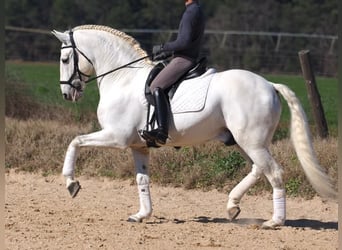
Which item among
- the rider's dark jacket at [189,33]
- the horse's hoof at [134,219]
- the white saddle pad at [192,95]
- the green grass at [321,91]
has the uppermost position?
the rider's dark jacket at [189,33]

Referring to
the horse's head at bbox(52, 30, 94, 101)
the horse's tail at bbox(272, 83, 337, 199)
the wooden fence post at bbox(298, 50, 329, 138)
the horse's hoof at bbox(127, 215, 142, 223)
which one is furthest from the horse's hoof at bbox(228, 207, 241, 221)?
the wooden fence post at bbox(298, 50, 329, 138)

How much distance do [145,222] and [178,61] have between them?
5.87ft

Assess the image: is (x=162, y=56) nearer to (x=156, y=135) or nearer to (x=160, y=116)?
(x=160, y=116)

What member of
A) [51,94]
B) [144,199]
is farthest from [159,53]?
[51,94]

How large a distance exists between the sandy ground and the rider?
104cm

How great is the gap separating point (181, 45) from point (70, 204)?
9.34ft

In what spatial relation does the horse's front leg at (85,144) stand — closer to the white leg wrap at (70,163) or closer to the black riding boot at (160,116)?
the white leg wrap at (70,163)

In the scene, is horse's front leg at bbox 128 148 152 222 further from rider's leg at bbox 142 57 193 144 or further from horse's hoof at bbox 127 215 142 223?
rider's leg at bbox 142 57 193 144

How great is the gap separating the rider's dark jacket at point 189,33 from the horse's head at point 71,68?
3.58 ft

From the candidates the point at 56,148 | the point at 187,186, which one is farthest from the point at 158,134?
the point at 56,148

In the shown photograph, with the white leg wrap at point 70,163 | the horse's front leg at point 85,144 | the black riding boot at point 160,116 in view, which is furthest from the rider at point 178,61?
the white leg wrap at point 70,163

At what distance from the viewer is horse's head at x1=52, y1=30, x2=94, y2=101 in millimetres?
9938

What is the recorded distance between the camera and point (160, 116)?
921 cm

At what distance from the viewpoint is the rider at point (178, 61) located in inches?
364
